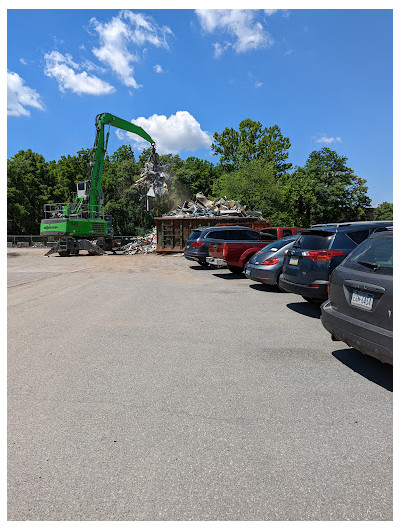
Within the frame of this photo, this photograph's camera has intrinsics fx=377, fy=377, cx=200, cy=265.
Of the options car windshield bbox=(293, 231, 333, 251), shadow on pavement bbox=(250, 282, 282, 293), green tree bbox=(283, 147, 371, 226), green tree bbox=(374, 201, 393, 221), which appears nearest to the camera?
car windshield bbox=(293, 231, 333, 251)

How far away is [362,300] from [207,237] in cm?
1210

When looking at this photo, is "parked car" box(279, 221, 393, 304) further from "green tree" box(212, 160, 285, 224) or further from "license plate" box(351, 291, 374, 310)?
"green tree" box(212, 160, 285, 224)

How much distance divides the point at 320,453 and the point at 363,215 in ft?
212

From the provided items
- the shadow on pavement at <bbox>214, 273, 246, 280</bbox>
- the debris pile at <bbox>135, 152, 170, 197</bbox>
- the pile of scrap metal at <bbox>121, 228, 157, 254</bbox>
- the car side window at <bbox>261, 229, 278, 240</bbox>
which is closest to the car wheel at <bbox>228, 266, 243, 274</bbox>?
the shadow on pavement at <bbox>214, 273, 246, 280</bbox>

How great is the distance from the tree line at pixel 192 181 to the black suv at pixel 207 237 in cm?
2568

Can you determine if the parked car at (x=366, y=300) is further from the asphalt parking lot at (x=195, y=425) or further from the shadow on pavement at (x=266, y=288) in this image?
the shadow on pavement at (x=266, y=288)

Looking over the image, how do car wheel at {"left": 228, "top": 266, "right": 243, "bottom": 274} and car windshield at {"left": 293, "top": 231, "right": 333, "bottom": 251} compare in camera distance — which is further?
car wheel at {"left": 228, "top": 266, "right": 243, "bottom": 274}

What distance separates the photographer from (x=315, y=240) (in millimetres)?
7453

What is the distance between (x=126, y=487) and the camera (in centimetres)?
237

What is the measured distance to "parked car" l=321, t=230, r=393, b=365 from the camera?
366 centimetres

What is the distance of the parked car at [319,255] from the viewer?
23.1 ft

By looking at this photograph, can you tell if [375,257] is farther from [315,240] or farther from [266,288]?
[266,288]

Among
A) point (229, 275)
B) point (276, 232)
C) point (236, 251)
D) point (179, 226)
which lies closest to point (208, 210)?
point (179, 226)

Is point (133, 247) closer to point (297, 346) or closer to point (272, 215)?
point (272, 215)
